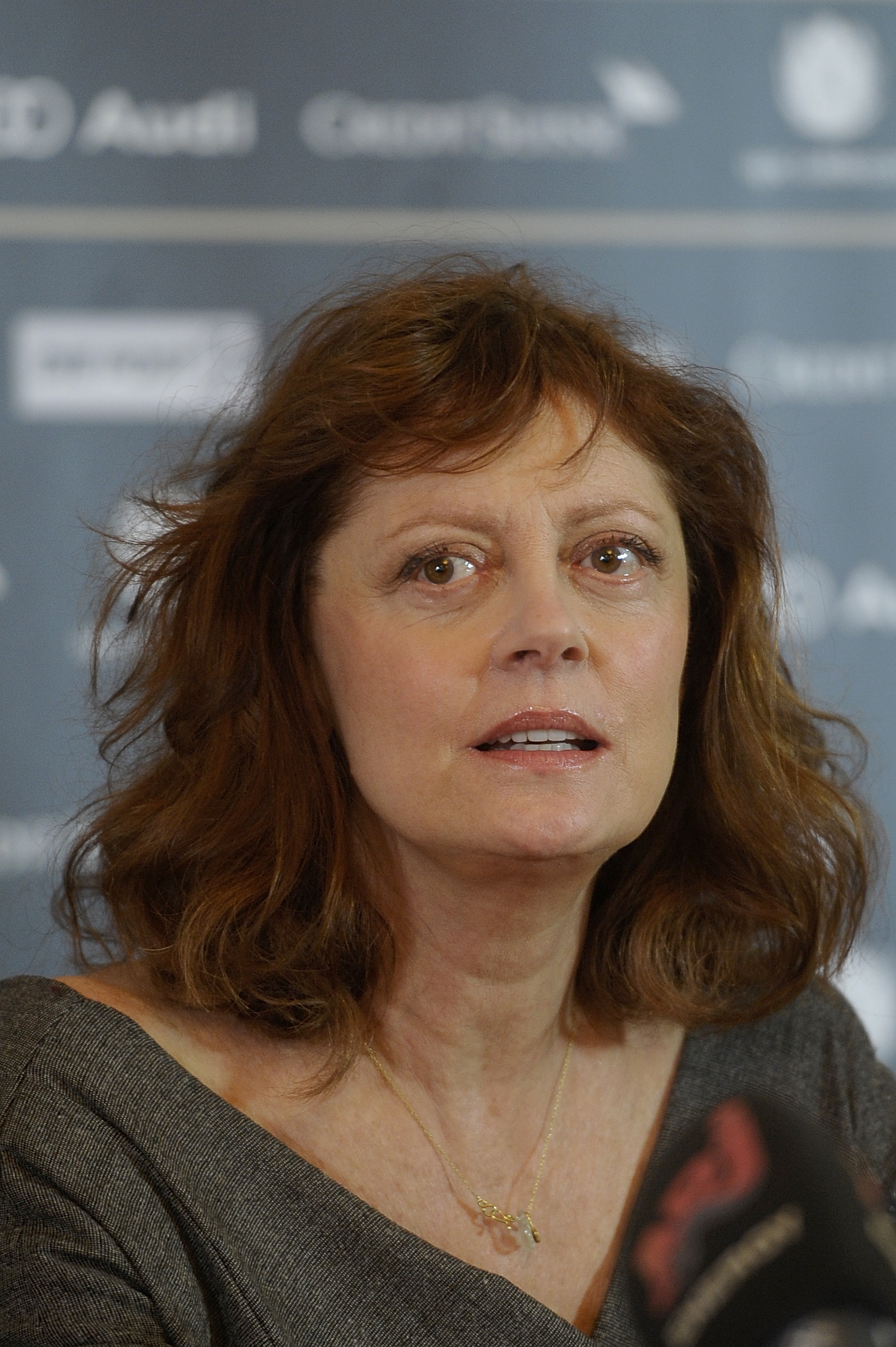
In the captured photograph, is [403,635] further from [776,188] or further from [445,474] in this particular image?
[776,188]

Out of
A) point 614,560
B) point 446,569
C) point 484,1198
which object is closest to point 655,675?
point 614,560

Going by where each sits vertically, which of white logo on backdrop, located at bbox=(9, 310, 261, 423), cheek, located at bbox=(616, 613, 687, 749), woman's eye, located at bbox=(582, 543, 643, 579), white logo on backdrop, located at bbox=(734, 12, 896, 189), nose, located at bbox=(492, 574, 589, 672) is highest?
white logo on backdrop, located at bbox=(734, 12, 896, 189)

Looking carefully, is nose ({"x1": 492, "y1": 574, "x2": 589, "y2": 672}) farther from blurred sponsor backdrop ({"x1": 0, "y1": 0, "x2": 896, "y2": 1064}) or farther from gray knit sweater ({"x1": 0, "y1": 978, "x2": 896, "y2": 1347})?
blurred sponsor backdrop ({"x1": 0, "y1": 0, "x2": 896, "y2": 1064})

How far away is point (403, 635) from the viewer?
51.7 inches

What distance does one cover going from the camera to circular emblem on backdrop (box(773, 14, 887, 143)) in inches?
96.0

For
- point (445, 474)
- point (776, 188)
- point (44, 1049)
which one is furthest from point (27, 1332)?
point (776, 188)

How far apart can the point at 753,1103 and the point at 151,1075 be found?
58cm

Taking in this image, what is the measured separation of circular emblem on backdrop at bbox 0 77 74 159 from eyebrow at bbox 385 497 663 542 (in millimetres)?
1293

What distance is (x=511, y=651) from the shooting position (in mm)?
1243

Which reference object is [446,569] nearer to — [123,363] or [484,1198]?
[484,1198]

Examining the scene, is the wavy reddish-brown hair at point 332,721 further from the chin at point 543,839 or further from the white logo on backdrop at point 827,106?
the white logo on backdrop at point 827,106

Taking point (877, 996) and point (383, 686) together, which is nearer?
point (383, 686)

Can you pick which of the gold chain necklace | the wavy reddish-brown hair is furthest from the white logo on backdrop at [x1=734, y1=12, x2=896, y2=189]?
the gold chain necklace

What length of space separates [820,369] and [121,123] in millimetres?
1183
